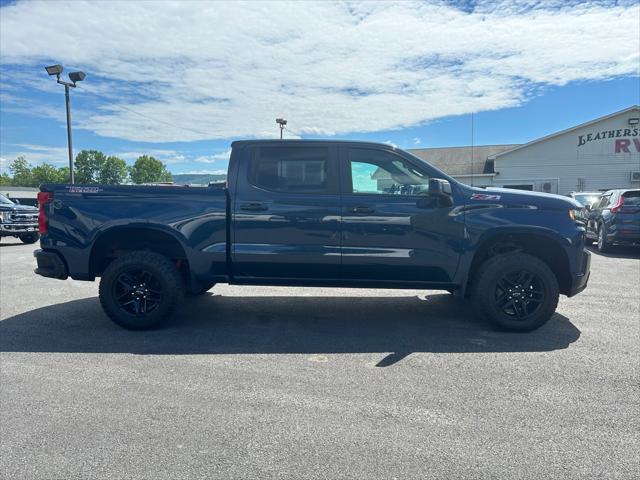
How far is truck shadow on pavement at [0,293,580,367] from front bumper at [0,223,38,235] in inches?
397

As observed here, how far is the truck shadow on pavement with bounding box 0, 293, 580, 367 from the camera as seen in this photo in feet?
14.2

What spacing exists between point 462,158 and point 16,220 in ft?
81.4

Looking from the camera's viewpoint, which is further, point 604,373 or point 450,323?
point 450,323

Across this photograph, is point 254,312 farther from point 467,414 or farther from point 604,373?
point 604,373

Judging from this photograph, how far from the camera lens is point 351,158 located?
4.81m

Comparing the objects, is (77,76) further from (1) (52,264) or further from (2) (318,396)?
(2) (318,396)

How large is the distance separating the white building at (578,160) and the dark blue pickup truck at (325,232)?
2292cm

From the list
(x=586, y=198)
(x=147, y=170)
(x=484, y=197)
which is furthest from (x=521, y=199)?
(x=147, y=170)

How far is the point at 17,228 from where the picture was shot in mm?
14164

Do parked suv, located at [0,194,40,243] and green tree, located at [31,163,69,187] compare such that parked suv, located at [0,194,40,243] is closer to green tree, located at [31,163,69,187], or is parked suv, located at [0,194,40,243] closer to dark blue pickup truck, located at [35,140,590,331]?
dark blue pickup truck, located at [35,140,590,331]

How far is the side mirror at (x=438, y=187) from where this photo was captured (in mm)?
4383

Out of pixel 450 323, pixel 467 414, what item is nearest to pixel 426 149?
pixel 450 323

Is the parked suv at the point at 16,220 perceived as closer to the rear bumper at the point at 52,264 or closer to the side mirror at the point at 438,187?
the rear bumper at the point at 52,264

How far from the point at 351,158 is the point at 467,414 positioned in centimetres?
278
